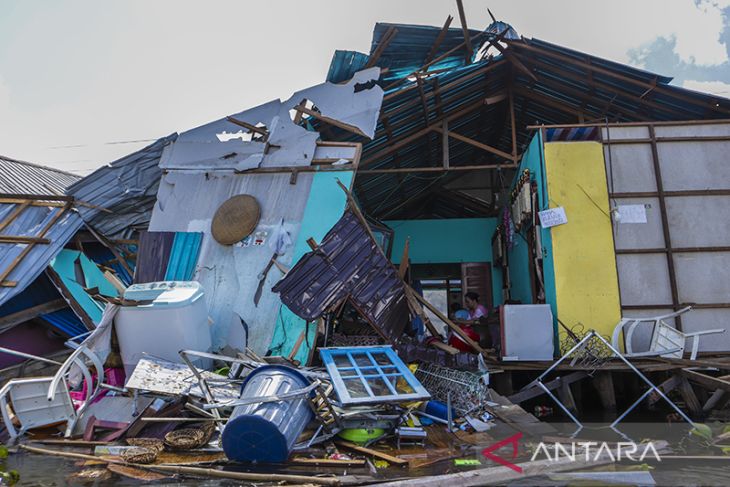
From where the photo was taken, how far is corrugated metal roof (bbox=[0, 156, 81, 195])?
1317 centimetres

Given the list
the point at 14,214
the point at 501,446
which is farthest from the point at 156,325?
the point at 14,214

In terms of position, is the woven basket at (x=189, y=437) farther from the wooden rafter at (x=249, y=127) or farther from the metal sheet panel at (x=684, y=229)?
the metal sheet panel at (x=684, y=229)

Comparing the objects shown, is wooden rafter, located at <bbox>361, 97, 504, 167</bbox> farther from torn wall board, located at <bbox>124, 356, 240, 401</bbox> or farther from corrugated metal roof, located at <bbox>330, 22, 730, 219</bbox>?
torn wall board, located at <bbox>124, 356, 240, 401</bbox>

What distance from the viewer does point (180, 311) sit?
6.58 m

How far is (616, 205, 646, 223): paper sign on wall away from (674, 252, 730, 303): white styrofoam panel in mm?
815

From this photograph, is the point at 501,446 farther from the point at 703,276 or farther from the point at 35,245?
the point at 35,245

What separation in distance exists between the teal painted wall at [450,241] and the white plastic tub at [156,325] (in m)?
9.09

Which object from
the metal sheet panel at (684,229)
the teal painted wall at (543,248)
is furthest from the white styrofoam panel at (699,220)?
the teal painted wall at (543,248)

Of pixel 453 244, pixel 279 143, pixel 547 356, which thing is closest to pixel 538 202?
pixel 547 356

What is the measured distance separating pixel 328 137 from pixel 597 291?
5628 mm

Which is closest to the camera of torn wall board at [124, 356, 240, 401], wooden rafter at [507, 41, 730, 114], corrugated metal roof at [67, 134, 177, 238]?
torn wall board at [124, 356, 240, 401]

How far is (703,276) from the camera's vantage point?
8.36 m

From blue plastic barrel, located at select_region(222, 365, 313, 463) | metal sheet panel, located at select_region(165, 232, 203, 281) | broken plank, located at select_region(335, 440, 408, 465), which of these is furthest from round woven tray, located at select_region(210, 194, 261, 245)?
broken plank, located at select_region(335, 440, 408, 465)

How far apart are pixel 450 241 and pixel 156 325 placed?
10287 millimetres
